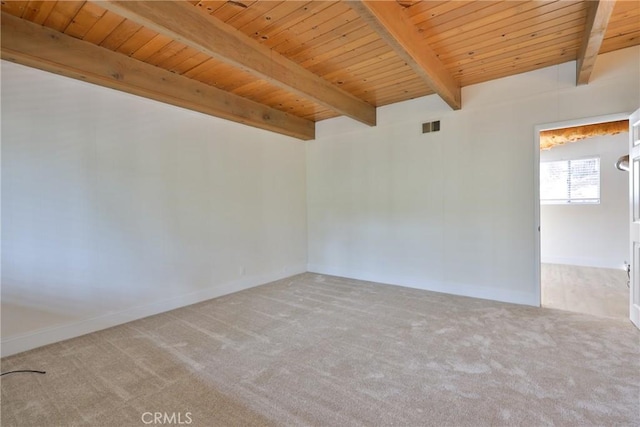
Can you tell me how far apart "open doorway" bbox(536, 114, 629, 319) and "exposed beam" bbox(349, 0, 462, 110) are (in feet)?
8.73

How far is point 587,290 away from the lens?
4.16 metres

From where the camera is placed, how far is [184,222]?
12.4 ft

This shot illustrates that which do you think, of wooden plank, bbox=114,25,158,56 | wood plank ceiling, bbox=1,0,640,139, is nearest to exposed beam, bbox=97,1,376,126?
wood plank ceiling, bbox=1,0,640,139

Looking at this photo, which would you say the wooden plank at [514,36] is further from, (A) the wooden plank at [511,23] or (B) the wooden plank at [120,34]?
(B) the wooden plank at [120,34]

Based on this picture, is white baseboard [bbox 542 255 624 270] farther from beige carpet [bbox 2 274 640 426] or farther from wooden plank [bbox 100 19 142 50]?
wooden plank [bbox 100 19 142 50]

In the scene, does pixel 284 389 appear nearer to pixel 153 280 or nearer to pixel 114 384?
pixel 114 384

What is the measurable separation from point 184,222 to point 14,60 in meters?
2.09

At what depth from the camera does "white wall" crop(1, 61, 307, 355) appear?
2.62 meters

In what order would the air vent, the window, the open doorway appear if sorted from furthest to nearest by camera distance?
the window < the open doorway < the air vent

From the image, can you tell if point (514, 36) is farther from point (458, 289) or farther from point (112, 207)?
point (112, 207)

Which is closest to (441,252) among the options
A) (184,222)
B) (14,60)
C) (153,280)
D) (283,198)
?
(283,198)

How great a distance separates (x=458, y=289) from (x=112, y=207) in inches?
170

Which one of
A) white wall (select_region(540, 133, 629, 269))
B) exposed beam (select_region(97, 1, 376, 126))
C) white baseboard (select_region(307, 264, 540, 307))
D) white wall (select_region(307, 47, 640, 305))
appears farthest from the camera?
white wall (select_region(540, 133, 629, 269))

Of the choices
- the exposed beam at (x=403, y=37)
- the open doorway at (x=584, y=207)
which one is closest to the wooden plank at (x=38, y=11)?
the exposed beam at (x=403, y=37)
